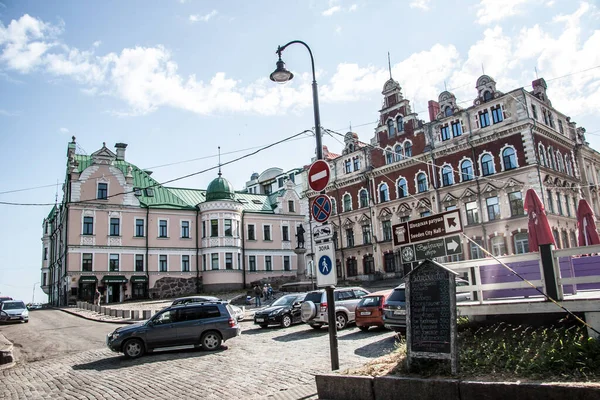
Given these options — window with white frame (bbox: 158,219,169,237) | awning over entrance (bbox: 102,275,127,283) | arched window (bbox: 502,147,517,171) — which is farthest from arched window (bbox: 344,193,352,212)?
awning over entrance (bbox: 102,275,127,283)

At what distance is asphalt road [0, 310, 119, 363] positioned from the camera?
658 inches

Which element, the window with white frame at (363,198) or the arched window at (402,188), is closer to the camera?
the arched window at (402,188)

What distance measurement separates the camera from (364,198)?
5319 cm

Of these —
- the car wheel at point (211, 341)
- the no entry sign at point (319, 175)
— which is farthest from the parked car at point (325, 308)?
the no entry sign at point (319, 175)

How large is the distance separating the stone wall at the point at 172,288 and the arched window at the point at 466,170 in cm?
2911

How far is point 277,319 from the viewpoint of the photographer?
2089 cm

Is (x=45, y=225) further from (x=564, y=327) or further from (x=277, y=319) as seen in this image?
(x=564, y=327)

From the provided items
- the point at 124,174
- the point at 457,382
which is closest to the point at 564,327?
the point at 457,382

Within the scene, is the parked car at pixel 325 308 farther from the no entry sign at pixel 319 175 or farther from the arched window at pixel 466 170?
the arched window at pixel 466 170

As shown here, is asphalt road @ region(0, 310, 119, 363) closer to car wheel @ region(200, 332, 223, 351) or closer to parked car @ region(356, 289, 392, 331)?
car wheel @ region(200, 332, 223, 351)

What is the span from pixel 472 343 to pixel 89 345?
48.6ft

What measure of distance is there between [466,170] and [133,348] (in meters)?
35.5

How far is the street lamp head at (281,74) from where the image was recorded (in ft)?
40.5

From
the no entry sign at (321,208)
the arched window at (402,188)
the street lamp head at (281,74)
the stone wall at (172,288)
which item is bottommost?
the stone wall at (172,288)
